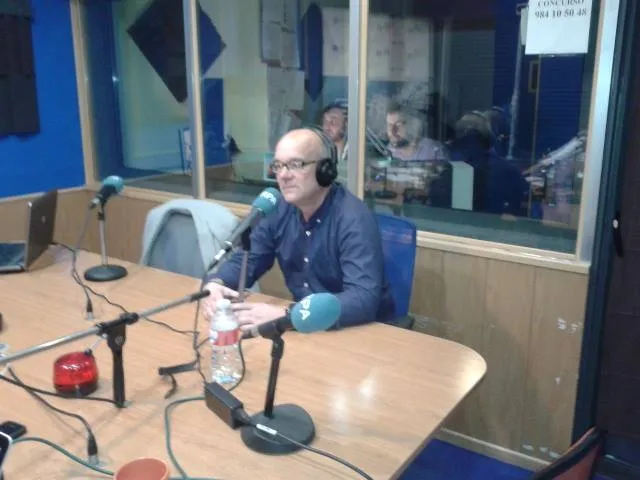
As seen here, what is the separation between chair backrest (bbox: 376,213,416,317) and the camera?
81.4 inches

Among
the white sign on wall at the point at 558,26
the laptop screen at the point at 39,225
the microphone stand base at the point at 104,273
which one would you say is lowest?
the microphone stand base at the point at 104,273

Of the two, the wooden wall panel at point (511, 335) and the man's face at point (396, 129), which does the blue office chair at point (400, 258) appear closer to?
the wooden wall panel at point (511, 335)

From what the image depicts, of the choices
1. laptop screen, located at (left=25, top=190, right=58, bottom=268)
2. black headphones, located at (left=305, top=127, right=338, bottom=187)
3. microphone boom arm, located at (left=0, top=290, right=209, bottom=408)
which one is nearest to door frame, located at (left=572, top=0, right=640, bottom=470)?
black headphones, located at (left=305, top=127, right=338, bottom=187)

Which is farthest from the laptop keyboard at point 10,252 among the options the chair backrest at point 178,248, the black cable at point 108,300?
the chair backrest at point 178,248

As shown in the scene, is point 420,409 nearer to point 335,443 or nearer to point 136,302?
point 335,443

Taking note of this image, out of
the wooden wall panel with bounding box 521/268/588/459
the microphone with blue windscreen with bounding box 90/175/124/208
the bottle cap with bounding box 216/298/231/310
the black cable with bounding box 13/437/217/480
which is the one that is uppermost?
the microphone with blue windscreen with bounding box 90/175/124/208

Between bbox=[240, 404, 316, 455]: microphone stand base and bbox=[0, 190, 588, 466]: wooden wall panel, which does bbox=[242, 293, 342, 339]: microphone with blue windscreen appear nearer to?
bbox=[240, 404, 316, 455]: microphone stand base

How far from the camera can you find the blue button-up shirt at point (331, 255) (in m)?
1.80

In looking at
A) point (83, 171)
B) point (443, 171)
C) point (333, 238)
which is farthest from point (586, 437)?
point (83, 171)

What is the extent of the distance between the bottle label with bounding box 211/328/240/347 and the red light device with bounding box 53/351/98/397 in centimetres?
29

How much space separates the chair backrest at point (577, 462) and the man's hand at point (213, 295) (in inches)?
40.0

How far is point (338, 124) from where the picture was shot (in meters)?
2.79

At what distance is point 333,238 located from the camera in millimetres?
1954

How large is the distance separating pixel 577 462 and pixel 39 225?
A: 1.93 meters
